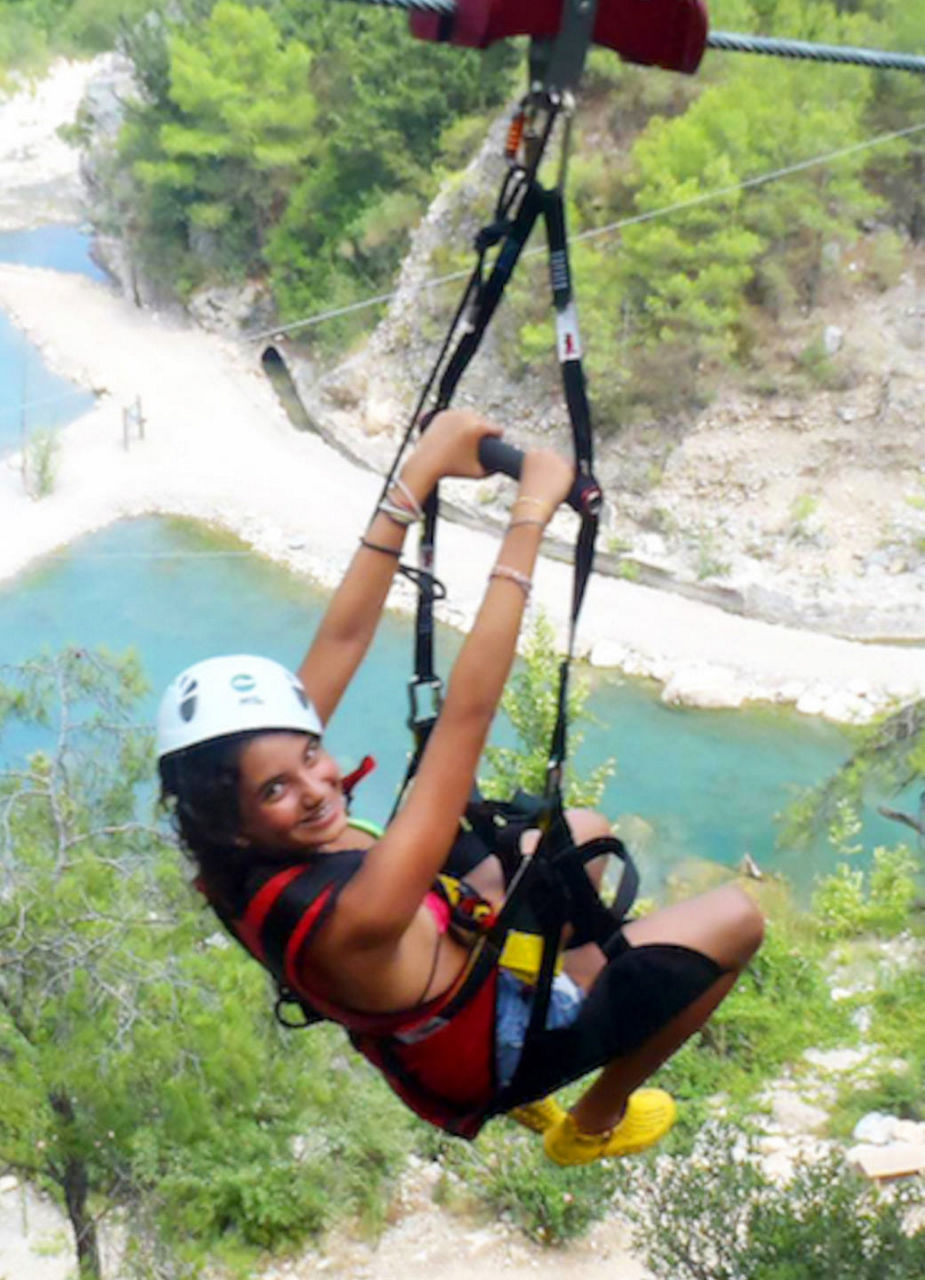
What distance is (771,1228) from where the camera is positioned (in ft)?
12.4

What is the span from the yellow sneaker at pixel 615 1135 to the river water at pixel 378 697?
312 inches

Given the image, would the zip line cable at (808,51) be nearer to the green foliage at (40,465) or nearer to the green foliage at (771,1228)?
the green foliage at (771,1228)

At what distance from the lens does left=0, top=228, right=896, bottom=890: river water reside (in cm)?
1066

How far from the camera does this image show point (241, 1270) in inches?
195

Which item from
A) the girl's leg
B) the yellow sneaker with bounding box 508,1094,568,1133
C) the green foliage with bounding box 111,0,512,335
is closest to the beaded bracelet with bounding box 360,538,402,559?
the girl's leg

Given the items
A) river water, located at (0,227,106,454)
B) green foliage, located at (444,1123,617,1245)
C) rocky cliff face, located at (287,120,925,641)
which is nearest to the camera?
green foliage, located at (444,1123,617,1245)

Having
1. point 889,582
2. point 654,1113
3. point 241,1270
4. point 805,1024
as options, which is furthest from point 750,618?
Result: point 654,1113

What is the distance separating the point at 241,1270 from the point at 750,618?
29.6 ft

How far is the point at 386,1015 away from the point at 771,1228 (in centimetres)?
264

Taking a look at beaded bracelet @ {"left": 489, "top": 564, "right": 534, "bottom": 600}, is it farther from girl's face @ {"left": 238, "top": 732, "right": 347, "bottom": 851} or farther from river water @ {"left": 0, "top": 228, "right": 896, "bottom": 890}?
river water @ {"left": 0, "top": 228, "right": 896, "bottom": 890}

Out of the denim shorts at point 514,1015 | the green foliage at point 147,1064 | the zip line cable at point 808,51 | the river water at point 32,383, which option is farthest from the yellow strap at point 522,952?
the river water at point 32,383

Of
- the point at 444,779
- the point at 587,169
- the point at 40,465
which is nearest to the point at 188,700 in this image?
the point at 444,779

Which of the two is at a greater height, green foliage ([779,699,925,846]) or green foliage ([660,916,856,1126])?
green foliage ([779,699,925,846])

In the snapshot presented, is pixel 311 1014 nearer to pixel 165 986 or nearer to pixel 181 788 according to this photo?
pixel 181 788
